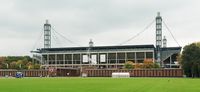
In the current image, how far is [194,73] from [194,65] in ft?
10.7

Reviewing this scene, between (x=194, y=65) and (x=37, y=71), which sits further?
(x=37, y=71)

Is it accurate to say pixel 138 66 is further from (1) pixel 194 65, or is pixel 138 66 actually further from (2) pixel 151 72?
(1) pixel 194 65

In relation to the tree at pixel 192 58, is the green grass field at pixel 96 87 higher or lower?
lower

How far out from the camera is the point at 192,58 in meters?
124

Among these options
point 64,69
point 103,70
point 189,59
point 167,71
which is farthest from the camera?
point 64,69

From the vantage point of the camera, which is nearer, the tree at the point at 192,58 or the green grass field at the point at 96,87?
the green grass field at the point at 96,87

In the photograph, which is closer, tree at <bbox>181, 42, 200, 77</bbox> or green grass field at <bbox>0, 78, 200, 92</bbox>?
green grass field at <bbox>0, 78, 200, 92</bbox>

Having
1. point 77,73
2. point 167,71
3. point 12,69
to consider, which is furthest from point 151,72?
point 12,69

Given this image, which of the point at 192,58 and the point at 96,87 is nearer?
the point at 96,87

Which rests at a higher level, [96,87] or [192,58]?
[192,58]

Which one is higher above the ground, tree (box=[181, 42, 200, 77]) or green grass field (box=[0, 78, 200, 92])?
tree (box=[181, 42, 200, 77])

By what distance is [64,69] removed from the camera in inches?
7746

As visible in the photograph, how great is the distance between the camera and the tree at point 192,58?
12388cm

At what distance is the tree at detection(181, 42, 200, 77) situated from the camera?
124 metres
